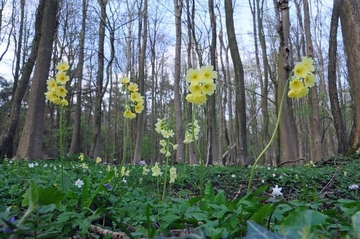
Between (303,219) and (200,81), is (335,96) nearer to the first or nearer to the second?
(200,81)

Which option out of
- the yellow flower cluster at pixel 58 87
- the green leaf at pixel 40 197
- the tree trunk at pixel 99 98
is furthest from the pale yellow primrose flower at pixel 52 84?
the tree trunk at pixel 99 98

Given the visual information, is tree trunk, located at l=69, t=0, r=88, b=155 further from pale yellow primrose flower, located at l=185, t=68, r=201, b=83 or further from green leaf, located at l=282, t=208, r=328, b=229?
green leaf, located at l=282, t=208, r=328, b=229

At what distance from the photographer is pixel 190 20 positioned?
566 inches

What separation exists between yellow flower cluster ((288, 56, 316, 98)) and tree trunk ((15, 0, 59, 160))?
25.6 ft

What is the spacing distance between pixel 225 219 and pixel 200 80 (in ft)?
3.15

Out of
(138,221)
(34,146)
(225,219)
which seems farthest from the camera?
(34,146)

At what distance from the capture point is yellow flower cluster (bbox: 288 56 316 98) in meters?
1.73

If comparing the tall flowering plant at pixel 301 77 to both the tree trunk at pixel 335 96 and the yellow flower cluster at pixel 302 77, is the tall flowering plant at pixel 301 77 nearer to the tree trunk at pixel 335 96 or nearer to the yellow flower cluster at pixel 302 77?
the yellow flower cluster at pixel 302 77

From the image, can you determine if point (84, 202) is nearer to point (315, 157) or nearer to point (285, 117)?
point (285, 117)

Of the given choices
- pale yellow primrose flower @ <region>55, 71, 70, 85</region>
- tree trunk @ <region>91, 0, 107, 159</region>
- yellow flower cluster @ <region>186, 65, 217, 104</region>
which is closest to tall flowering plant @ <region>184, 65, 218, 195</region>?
yellow flower cluster @ <region>186, 65, 217, 104</region>

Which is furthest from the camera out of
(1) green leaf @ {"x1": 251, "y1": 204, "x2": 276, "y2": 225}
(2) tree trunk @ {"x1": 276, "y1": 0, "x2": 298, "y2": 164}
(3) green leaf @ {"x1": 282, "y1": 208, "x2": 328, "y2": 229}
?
(2) tree trunk @ {"x1": 276, "y1": 0, "x2": 298, "y2": 164}

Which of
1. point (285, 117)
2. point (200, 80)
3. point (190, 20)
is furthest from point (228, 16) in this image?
point (200, 80)

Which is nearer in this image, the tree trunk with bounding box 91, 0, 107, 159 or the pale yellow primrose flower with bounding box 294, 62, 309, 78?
the pale yellow primrose flower with bounding box 294, 62, 309, 78

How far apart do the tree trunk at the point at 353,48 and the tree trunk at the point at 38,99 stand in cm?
819
